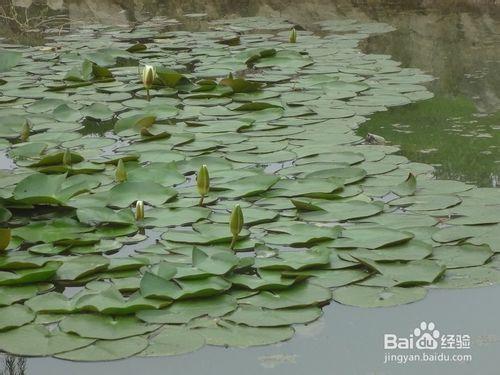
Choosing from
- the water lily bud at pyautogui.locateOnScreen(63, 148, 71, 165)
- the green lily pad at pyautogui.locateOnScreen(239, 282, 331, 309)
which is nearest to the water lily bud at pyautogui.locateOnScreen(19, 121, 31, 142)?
the water lily bud at pyautogui.locateOnScreen(63, 148, 71, 165)

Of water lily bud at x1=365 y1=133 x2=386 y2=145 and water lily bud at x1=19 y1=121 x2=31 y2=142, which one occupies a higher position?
water lily bud at x1=365 y1=133 x2=386 y2=145

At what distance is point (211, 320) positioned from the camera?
7.32ft

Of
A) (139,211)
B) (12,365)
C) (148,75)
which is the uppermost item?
(148,75)

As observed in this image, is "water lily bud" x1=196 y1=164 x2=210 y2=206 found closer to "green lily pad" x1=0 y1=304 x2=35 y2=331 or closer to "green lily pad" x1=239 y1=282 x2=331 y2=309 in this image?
"green lily pad" x1=239 y1=282 x2=331 y2=309

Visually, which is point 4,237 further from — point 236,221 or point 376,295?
point 376,295

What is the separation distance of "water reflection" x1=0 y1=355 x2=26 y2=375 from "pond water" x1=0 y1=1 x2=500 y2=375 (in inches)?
0.9

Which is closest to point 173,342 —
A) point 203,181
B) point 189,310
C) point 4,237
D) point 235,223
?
point 189,310

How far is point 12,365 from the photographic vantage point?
211 cm

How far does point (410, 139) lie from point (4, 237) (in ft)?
5.74

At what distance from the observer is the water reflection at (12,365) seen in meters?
2.09

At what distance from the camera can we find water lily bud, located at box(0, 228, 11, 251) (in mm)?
2600

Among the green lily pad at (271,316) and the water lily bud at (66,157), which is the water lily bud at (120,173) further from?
the green lily pad at (271,316)

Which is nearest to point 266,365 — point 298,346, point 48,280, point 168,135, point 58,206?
point 298,346

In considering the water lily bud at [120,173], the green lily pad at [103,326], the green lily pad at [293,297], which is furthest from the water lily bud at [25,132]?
the green lily pad at [293,297]
